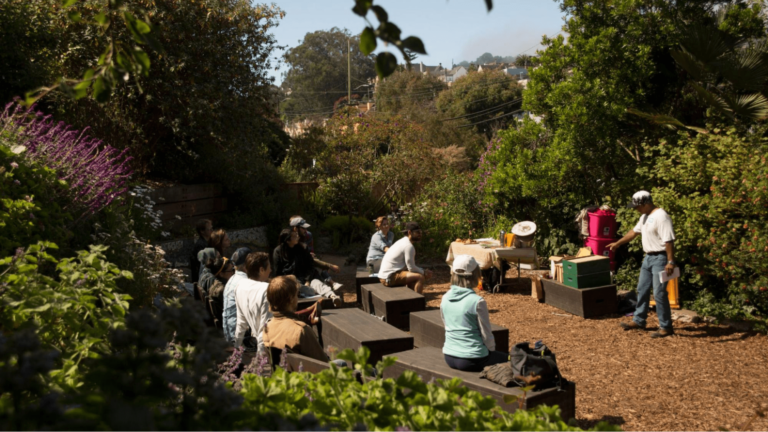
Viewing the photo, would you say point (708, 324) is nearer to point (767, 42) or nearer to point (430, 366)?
point (767, 42)

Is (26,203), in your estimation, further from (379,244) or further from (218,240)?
(379,244)

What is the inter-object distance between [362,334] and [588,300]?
12.3ft

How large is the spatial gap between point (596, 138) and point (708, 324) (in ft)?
10.1

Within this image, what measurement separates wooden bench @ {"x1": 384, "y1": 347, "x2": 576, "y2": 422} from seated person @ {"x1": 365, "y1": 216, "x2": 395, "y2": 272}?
3990mm

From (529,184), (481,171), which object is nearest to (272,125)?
(481,171)

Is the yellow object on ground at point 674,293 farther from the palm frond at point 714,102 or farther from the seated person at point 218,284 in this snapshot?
the seated person at point 218,284

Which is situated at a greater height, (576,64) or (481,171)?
(576,64)

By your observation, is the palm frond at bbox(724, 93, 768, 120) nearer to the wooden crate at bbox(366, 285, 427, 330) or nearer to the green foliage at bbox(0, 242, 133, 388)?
the wooden crate at bbox(366, 285, 427, 330)

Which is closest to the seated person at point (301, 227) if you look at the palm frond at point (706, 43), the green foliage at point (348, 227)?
the green foliage at point (348, 227)

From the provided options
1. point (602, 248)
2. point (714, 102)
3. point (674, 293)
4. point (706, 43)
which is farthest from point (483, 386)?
point (706, 43)

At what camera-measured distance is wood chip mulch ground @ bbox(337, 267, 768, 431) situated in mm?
4789

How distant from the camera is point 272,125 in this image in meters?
18.7

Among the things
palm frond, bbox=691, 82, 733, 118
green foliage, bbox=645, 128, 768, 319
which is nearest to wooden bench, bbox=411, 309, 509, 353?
green foliage, bbox=645, 128, 768, 319

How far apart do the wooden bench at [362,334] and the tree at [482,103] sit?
3514 cm
